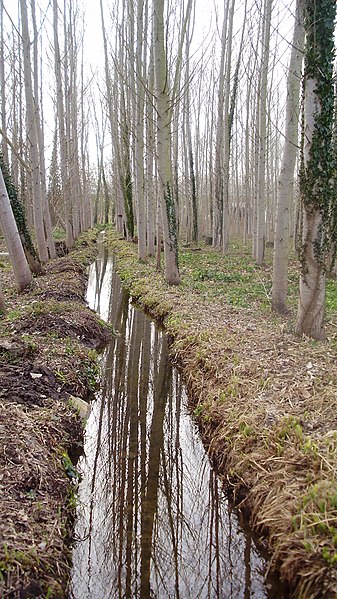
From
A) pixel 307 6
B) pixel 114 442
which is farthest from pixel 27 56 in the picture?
pixel 114 442

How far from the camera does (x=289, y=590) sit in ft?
8.70

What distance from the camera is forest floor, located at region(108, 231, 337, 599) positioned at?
2.67 meters

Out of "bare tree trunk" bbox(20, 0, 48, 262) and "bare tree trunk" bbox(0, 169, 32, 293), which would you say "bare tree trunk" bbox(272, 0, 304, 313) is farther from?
"bare tree trunk" bbox(20, 0, 48, 262)

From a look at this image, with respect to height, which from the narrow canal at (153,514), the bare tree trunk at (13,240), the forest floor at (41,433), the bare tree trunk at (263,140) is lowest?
the narrow canal at (153,514)

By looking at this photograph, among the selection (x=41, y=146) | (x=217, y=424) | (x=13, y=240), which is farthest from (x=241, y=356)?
(x=41, y=146)

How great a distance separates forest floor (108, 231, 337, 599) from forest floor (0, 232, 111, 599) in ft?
4.61

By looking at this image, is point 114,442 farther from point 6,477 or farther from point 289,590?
point 289,590

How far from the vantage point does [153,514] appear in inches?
133

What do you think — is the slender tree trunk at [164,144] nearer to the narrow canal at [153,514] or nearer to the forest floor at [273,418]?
the forest floor at [273,418]

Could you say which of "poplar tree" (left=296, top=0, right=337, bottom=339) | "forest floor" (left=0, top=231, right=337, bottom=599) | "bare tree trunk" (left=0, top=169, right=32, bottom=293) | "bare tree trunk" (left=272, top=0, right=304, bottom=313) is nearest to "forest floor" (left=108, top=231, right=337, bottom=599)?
"forest floor" (left=0, top=231, right=337, bottom=599)

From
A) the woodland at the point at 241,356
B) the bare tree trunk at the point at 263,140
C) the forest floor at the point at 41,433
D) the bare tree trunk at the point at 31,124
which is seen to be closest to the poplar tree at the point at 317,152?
the woodland at the point at 241,356

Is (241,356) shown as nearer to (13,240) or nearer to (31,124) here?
(13,240)

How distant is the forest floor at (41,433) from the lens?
2562mm

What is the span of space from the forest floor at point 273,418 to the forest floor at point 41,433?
4.61 ft
